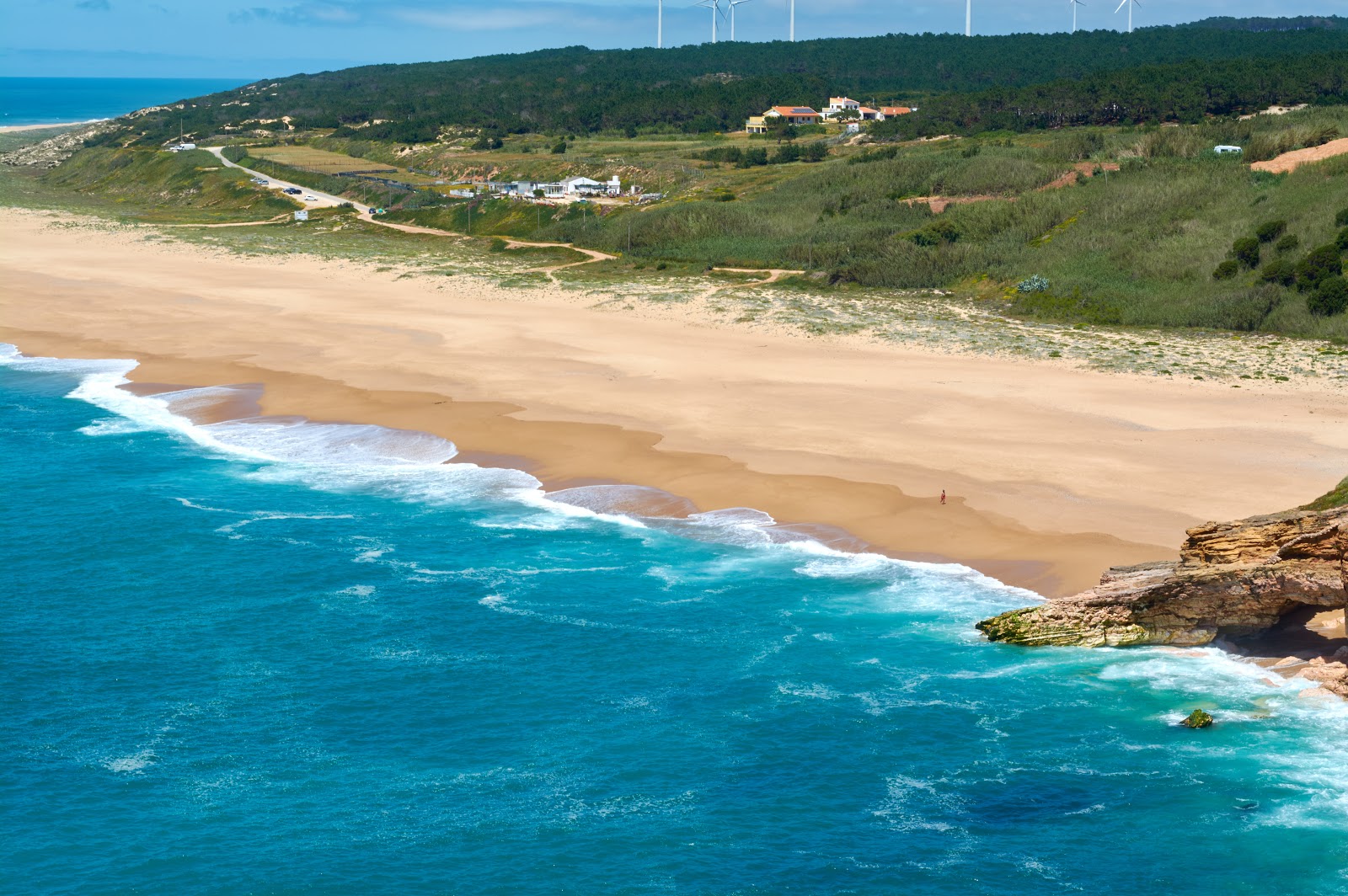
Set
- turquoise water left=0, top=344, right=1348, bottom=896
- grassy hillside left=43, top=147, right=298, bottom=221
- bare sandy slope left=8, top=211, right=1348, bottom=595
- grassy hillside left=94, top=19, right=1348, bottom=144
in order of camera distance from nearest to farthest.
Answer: turquoise water left=0, top=344, right=1348, bottom=896, bare sandy slope left=8, top=211, right=1348, bottom=595, grassy hillside left=43, top=147, right=298, bottom=221, grassy hillside left=94, top=19, right=1348, bottom=144

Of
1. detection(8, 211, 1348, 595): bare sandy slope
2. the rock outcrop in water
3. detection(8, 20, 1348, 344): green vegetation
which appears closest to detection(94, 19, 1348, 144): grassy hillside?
detection(8, 20, 1348, 344): green vegetation

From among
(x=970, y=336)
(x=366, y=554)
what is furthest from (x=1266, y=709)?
(x=970, y=336)

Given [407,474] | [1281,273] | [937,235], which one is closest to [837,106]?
[937,235]

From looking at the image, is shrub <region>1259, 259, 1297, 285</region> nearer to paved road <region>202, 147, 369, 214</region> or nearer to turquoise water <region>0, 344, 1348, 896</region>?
turquoise water <region>0, 344, 1348, 896</region>

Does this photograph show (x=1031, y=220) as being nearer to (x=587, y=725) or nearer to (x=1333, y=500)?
(x=1333, y=500)

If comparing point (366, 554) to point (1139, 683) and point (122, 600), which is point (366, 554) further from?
point (1139, 683)

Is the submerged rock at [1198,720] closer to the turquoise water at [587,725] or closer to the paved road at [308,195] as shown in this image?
the turquoise water at [587,725]
